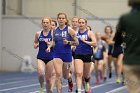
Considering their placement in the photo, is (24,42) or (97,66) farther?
(24,42)

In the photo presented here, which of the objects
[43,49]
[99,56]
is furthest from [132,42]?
[99,56]

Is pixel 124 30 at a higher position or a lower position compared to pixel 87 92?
higher

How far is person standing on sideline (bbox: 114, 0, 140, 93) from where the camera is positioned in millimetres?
7039

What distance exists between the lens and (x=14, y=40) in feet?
102

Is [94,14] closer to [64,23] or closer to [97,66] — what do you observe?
[97,66]

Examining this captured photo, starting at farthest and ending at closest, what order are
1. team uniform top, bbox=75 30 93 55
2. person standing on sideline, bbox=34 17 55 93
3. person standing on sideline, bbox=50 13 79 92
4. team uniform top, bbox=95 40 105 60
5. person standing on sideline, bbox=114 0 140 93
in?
team uniform top, bbox=95 40 105 60, team uniform top, bbox=75 30 93 55, person standing on sideline, bbox=50 13 79 92, person standing on sideline, bbox=34 17 55 93, person standing on sideline, bbox=114 0 140 93

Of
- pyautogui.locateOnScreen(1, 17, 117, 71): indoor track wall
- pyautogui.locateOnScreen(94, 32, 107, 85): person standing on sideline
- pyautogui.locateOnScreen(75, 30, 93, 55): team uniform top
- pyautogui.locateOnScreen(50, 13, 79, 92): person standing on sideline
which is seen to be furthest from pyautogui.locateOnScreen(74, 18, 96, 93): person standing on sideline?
pyautogui.locateOnScreen(1, 17, 117, 71): indoor track wall

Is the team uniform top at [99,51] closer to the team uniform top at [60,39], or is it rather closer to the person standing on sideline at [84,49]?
the person standing on sideline at [84,49]

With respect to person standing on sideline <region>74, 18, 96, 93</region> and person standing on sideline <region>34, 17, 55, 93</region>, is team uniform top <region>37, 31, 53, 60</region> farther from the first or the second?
person standing on sideline <region>74, 18, 96, 93</region>

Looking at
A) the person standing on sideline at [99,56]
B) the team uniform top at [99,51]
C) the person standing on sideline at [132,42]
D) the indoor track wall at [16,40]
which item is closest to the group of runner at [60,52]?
the person standing on sideline at [132,42]

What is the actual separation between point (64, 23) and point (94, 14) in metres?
17.0

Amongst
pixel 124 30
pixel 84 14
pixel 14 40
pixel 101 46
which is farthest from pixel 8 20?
pixel 124 30

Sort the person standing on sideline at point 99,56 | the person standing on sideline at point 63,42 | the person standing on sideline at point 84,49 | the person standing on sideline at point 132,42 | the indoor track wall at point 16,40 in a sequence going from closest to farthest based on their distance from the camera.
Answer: the person standing on sideline at point 132,42
the person standing on sideline at point 63,42
the person standing on sideline at point 84,49
the person standing on sideline at point 99,56
the indoor track wall at point 16,40

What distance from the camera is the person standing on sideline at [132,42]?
7039mm
